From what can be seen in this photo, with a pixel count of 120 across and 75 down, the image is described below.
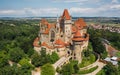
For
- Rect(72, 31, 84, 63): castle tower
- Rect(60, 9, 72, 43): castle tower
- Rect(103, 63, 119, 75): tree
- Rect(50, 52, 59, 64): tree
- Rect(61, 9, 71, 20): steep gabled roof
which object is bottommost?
Rect(103, 63, 119, 75): tree

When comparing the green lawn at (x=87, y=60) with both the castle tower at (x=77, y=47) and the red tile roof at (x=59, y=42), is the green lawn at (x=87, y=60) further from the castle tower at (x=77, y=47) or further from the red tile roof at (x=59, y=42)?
the red tile roof at (x=59, y=42)

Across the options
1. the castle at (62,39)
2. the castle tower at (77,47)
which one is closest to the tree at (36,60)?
the castle at (62,39)

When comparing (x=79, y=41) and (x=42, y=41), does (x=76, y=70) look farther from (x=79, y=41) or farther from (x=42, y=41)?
(x=42, y=41)

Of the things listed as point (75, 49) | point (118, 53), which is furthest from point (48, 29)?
point (118, 53)

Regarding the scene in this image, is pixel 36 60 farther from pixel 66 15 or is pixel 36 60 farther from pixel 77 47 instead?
pixel 66 15

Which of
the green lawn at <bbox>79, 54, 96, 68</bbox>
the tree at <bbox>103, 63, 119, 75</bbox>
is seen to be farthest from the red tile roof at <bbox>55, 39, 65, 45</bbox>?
the tree at <bbox>103, 63, 119, 75</bbox>

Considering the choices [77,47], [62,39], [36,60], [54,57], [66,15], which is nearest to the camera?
[36,60]

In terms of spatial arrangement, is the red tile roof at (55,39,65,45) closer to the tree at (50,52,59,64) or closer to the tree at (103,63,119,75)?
the tree at (50,52,59,64)

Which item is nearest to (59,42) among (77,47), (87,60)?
(77,47)

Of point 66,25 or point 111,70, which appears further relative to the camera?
point 66,25

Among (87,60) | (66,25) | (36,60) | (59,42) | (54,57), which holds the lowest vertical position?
(87,60)
